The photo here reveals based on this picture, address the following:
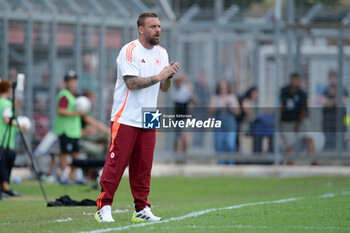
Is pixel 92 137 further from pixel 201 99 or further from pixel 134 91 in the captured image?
pixel 134 91

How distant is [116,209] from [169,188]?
5128mm

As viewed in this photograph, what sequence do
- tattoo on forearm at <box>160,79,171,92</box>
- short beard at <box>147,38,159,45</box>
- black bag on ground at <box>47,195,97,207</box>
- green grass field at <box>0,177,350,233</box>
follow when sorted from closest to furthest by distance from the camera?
green grass field at <box>0,177,350,233</box> → short beard at <box>147,38,159,45</box> → tattoo on forearm at <box>160,79,171,92</box> → black bag on ground at <box>47,195,97,207</box>

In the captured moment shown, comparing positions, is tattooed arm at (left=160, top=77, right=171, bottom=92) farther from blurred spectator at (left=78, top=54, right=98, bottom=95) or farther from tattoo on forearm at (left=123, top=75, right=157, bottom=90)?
blurred spectator at (left=78, top=54, right=98, bottom=95)

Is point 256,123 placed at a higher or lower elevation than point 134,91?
lower

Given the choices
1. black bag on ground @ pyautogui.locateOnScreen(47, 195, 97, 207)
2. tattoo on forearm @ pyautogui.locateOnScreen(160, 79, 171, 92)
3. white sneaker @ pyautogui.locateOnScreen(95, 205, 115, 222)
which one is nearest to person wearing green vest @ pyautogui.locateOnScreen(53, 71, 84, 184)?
black bag on ground @ pyautogui.locateOnScreen(47, 195, 97, 207)

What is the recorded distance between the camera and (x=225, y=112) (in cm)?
1897

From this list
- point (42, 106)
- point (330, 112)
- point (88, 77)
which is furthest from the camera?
point (88, 77)

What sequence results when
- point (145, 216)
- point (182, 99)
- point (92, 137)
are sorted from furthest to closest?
1. point (182, 99)
2. point (92, 137)
3. point (145, 216)

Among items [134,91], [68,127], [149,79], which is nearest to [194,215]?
[134,91]

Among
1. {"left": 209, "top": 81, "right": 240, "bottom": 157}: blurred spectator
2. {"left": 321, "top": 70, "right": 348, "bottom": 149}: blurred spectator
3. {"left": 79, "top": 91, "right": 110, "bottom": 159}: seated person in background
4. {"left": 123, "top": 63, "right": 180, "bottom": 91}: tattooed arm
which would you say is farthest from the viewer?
{"left": 209, "top": 81, "right": 240, "bottom": 157}: blurred spectator

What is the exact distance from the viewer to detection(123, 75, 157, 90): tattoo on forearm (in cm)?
832

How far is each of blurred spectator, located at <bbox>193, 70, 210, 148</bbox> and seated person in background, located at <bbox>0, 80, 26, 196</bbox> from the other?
19.5ft

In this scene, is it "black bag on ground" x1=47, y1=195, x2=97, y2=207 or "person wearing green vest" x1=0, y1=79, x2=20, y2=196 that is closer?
"black bag on ground" x1=47, y1=195, x2=97, y2=207

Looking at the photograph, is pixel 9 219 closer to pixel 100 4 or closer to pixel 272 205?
pixel 272 205
